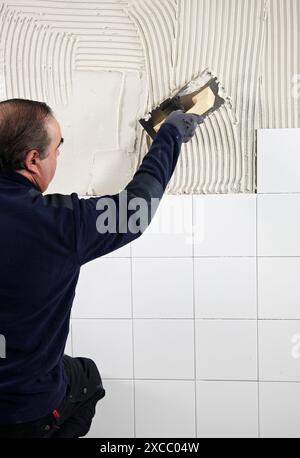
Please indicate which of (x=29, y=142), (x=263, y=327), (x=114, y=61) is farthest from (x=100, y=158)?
(x=263, y=327)

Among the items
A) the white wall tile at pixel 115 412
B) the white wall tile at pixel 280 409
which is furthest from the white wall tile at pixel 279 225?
the white wall tile at pixel 115 412

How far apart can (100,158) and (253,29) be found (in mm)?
705

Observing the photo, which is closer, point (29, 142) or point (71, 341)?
point (29, 142)

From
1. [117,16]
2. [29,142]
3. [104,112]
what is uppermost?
[117,16]

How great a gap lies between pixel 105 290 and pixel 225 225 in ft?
1.64

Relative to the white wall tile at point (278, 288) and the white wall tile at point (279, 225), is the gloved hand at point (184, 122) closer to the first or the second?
the white wall tile at point (279, 225)

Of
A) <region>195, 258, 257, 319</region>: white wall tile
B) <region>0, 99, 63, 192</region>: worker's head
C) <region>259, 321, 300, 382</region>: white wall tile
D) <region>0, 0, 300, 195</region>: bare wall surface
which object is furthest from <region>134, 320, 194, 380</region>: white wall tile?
A: <region>0, 99, 63, 192</region>: worker's head

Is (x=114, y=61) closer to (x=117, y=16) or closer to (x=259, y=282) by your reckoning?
(x=117, y=16)

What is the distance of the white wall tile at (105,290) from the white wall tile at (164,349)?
10 centimetres

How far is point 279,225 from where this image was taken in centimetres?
165

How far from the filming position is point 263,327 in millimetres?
1678

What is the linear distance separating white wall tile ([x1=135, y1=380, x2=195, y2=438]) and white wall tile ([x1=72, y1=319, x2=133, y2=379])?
92mm

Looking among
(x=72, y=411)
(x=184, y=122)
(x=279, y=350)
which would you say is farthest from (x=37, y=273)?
(x=279, y=350)
